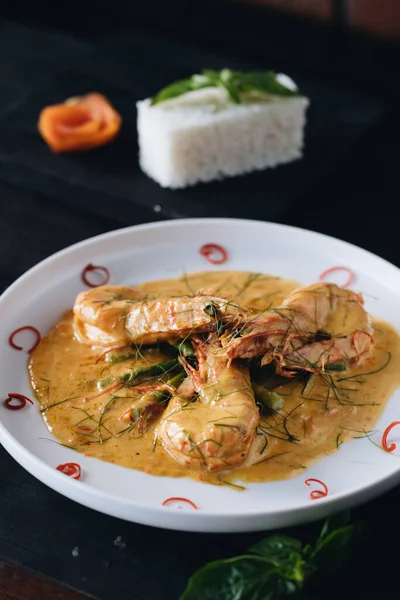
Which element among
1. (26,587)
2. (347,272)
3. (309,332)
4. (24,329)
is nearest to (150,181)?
(347,272)

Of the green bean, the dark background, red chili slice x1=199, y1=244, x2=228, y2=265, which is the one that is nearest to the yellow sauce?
the green bean

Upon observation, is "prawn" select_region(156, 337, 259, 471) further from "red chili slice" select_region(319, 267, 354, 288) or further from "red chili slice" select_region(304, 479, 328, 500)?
"red chili slice" select_region(319, 267, 354, 288)

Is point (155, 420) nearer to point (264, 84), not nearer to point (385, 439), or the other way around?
point (385, 439)

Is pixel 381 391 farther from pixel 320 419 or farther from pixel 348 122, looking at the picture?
pixel 348 122

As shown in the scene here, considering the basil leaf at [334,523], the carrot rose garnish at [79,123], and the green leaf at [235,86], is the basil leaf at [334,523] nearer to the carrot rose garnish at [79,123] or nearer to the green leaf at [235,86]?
the green leaf at [235,86]

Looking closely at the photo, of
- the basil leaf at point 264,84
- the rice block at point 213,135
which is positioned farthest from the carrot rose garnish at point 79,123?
the basil leaf at point 264,84

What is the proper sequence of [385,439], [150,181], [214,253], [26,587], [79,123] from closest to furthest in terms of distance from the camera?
[26,587]
[385,439]
[214,253]
[150,181]
[79,123]

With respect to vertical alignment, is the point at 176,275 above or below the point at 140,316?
below
